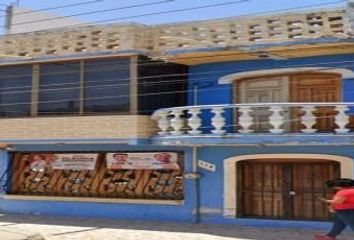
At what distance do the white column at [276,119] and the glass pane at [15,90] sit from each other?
6824mm

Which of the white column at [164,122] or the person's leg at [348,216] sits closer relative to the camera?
the person's leg at [348,216]

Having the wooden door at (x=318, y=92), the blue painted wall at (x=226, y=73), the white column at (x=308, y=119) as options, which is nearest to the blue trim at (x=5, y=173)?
the blue painted wall at (x=226, y=73)

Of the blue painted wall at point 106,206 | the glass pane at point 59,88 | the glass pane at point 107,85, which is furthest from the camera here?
the glass pane at point 59,88

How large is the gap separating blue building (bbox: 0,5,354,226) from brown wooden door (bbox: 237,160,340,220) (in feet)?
0.08

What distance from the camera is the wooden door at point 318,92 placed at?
1399cm

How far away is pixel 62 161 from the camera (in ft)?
57.1

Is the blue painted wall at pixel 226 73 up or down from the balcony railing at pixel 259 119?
up

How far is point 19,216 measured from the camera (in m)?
16.9

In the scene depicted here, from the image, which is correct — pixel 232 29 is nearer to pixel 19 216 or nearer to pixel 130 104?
pixel 130 104

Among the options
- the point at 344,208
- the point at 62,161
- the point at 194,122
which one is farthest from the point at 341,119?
the point at 62,161

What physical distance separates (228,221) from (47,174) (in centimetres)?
581

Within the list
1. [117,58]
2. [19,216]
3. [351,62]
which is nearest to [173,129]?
[117,58]

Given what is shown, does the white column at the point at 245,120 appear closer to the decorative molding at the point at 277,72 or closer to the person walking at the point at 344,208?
the decorative molding at the point at 277,72

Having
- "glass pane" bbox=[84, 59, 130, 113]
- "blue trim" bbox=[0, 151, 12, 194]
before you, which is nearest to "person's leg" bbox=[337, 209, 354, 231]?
"glass pane" bbox=[84, 59, 130, 113]
